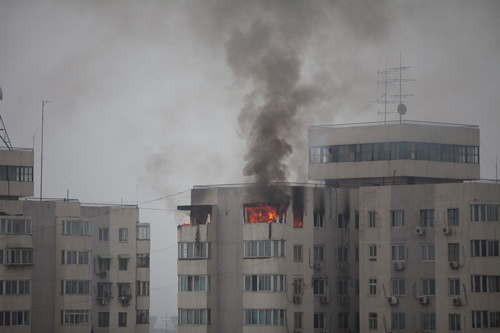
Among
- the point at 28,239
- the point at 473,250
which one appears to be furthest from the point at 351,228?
the point at 28,239

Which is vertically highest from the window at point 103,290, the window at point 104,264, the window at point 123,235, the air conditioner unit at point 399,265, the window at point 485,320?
the window at point 123,235

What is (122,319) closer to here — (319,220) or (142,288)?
(142,288)

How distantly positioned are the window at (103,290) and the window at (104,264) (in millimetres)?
1758

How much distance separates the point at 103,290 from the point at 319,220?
33.4 metres

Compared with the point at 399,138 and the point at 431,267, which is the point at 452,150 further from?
the point at 431,267

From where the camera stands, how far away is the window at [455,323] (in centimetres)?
9831

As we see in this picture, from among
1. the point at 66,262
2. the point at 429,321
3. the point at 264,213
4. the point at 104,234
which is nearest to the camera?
the point at 429,321

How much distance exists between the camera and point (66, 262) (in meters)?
125

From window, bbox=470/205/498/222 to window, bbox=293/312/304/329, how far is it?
17.6m

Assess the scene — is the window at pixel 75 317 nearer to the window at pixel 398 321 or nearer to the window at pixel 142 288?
the window at pixel 142 288

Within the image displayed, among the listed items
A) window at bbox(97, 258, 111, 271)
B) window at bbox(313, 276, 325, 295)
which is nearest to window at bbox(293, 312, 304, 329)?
window at bbox(313, 276, 325, 295)

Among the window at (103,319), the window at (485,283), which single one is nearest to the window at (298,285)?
the window at (485,283)

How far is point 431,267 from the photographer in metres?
101

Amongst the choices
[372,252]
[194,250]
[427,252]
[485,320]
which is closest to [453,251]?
[427,252]
